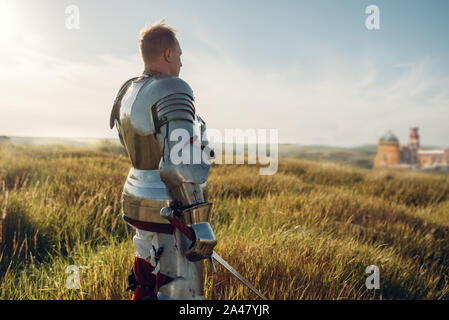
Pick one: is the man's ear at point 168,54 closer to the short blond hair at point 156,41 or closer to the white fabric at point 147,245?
the short blond hair at point 156,41

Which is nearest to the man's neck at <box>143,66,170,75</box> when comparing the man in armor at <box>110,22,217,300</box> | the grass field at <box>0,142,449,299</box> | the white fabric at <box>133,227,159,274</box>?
the man in armor at <box>110,22,217,300</box>

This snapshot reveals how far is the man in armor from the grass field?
1.97 feet

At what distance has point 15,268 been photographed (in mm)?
2793

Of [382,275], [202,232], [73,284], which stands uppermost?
[202,232]

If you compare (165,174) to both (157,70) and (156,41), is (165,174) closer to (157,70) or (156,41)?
(157,70)

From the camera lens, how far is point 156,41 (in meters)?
1.82

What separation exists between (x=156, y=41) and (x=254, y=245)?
6.04 ft

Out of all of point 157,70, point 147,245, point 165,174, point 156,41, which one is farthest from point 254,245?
point 156,41

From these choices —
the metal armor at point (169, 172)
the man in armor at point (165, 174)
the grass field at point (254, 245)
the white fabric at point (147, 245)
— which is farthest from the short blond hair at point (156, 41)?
the grass field at point (254, 245)

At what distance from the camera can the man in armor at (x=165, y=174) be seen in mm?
1630

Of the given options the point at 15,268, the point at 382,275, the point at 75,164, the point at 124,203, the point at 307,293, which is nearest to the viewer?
the point at 124,203
